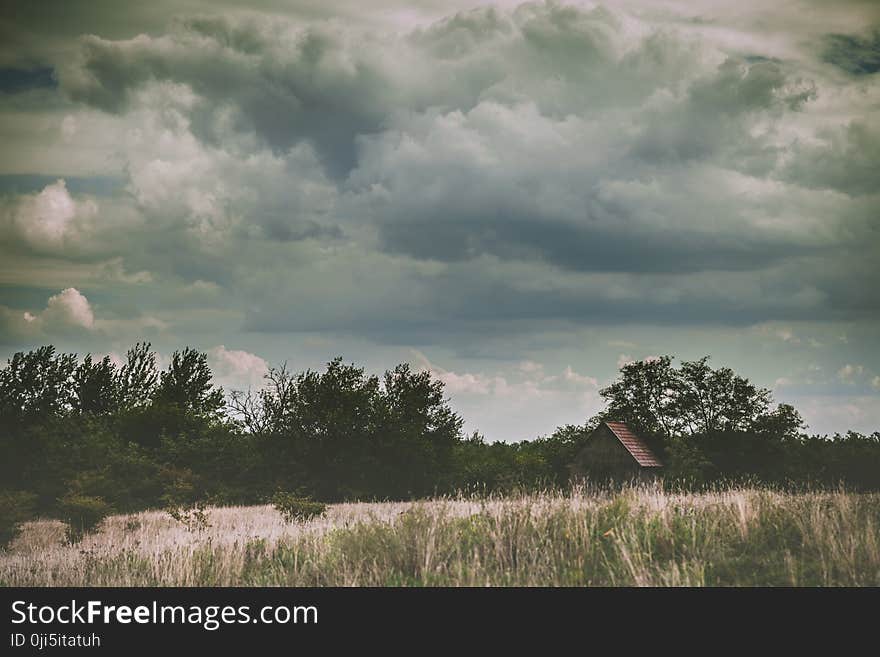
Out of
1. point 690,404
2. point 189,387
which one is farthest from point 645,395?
point 189,387

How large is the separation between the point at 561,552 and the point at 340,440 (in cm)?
3062

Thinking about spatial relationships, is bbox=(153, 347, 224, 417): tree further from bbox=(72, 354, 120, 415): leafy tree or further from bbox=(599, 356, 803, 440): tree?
bbox=(599, 356, 803, 440): tree

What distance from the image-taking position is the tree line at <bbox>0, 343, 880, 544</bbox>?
33375mm

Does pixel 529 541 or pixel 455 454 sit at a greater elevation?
pixel 455 454

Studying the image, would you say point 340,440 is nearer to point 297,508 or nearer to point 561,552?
point 297,508

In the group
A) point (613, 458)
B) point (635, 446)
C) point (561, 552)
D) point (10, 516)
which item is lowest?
point (561, 552)

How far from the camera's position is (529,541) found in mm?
10109

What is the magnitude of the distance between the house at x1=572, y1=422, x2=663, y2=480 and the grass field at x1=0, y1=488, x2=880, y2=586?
24.4 metres

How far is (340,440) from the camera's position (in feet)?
128

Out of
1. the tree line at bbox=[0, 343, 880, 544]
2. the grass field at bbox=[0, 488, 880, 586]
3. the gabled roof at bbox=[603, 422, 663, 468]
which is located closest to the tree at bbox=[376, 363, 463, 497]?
the tree line at bbox=[0, 343, 880, 544]

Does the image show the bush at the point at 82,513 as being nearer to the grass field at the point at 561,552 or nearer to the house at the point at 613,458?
the grass field at the point at 561,552
